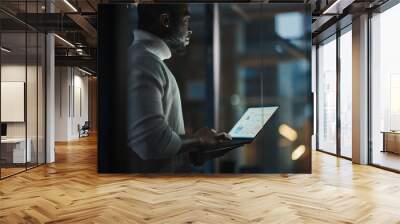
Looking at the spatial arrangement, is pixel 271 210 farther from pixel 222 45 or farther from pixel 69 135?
pixel 69 135

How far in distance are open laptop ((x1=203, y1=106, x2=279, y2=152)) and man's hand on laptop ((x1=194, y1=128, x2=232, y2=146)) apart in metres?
0.07

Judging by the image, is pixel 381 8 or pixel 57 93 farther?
pixel 57 93

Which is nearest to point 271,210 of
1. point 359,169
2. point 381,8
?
point 359,169

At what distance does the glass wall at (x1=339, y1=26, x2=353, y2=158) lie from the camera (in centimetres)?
858

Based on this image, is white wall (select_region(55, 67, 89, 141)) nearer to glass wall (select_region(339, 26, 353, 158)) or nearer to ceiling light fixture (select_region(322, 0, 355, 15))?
glass wall (select_region(339, 26, 353, 158))

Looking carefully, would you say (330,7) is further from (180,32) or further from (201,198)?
(201,198)

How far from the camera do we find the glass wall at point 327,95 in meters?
9.72

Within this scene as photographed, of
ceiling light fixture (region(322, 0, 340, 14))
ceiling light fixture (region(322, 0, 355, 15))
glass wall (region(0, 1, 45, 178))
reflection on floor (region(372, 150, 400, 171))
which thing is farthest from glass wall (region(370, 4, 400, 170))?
glass wall (region(0, 1, 45, 178))

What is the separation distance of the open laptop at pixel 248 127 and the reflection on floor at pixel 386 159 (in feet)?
9.40

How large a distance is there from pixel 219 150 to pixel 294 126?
1.38 m

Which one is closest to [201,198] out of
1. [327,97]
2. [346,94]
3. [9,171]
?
[9,171]

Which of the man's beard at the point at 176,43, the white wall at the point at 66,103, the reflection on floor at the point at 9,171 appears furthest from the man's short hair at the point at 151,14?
the white wall at the point at 66,103

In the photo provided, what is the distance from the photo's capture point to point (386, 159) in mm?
7551

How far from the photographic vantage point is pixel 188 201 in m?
4.50
